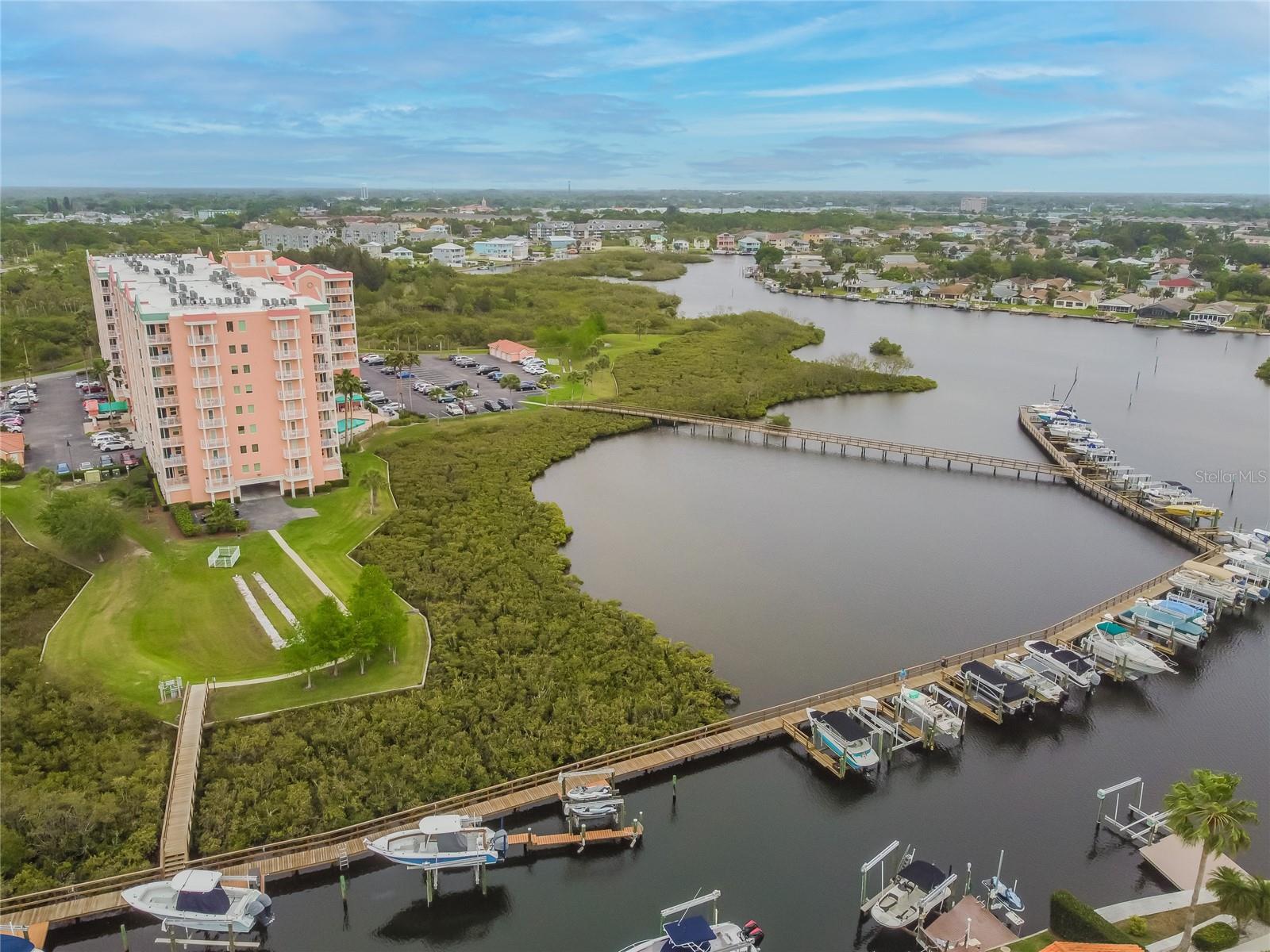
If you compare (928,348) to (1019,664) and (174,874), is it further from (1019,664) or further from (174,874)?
(174,874)

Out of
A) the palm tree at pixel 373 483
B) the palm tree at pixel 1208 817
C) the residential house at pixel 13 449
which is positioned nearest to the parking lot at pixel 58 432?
the residential house at pixel 13 449

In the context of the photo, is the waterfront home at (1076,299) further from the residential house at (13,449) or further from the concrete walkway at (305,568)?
the residential house at (13,449)

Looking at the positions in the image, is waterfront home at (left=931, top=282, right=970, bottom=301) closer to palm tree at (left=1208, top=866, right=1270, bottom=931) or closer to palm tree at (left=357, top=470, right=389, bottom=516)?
palm tree at (left=357, top=470, right=389, bottom=516)

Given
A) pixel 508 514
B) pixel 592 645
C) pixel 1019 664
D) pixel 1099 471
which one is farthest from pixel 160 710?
pixel 1099 471

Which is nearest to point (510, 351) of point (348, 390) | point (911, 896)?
point (348, 390)

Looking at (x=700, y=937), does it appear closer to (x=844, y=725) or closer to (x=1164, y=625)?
(x=844, y=725)

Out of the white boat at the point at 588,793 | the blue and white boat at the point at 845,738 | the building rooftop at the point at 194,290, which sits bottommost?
the white boat at the point at 588,793
